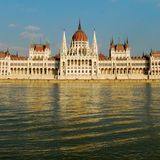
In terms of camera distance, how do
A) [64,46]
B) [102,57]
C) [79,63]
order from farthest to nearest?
[102,57]
[64,46]
[79,63]

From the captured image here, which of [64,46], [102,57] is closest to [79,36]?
[64,46]

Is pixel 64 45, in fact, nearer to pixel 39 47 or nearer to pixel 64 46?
pixel 64 46

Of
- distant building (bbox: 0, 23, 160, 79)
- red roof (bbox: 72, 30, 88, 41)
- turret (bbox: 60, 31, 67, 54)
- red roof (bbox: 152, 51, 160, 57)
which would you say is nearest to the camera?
distant building (bbox: 0, 23, 160, 79)

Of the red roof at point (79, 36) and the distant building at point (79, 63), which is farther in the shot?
the red roof at point (79, 36)

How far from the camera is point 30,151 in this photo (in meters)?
14.6

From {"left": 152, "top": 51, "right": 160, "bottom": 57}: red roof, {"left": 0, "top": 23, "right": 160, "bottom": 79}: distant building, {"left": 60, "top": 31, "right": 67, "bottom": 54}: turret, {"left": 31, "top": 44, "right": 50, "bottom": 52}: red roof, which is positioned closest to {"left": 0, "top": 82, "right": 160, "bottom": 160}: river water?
{"left": 0, "top": 23, "right": 160, "bottom": 79}: distant building

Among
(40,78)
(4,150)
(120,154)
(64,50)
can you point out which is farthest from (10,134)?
(64,50)

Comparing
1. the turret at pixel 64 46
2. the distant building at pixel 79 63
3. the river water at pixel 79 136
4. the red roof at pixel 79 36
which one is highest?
the red roof at pixel 79 36

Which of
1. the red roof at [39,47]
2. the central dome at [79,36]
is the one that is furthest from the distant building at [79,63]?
the red roof at [39,47]

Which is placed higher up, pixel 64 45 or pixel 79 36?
pixel 79 36

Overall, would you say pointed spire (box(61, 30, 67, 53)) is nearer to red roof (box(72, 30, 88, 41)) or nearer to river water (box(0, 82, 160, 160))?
red roof (box(72, 30, 88, 41))

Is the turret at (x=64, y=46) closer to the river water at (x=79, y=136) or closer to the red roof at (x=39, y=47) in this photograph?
the red roof at (x=39, y=47)

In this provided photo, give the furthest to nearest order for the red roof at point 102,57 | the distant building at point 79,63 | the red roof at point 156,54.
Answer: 1. the red roof at point 102,57
2. the red roof at point 156,54
3. the distant building at point 79,63

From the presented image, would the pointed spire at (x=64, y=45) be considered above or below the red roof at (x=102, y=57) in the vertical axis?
above
